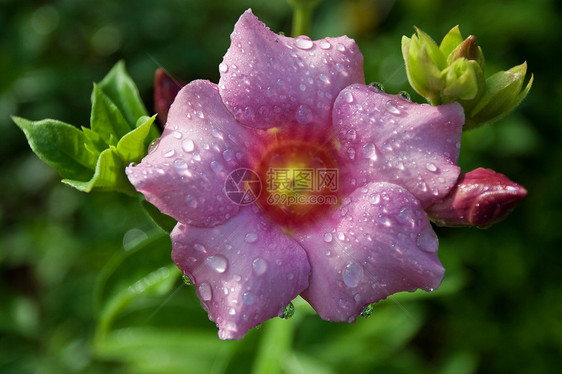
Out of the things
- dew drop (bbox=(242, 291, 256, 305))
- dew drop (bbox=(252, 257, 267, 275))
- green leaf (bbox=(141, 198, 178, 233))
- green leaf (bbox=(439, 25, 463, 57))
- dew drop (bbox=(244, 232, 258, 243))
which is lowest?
green leaf (bbox=(141, 198, 178, 233))

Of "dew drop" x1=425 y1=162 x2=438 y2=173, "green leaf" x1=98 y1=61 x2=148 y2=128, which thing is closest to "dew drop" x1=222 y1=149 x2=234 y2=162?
"dew drop" x1=425 y1=162 x2=438 y2=173

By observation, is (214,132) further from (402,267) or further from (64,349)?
(64,349)

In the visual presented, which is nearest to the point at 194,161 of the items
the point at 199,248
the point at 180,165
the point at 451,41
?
the point at 180,165

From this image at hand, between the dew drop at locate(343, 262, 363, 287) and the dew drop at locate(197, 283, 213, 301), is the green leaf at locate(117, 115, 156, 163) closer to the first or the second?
the dew drop at locate(197, 283, 213, 301)

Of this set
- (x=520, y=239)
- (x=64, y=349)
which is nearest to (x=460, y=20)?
(x=520, y=239)

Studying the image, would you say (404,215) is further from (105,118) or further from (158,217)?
(105,118)

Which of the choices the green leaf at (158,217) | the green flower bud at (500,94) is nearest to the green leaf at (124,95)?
the green leaf at (158,217)

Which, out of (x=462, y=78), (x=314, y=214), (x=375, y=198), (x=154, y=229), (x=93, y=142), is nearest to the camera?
(x=375, y=198)
